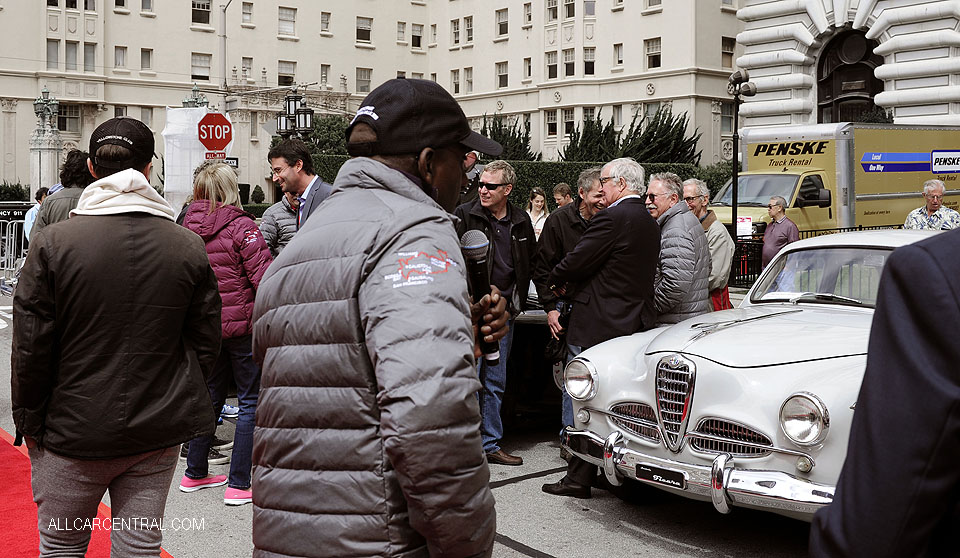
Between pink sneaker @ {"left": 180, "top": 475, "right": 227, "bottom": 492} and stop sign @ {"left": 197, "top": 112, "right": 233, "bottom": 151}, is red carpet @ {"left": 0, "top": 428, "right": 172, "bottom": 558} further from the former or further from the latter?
stop sign @ {"left": 197, "top": 112, "right": 233, "bottom": 151}

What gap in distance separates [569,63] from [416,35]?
18.0 metres

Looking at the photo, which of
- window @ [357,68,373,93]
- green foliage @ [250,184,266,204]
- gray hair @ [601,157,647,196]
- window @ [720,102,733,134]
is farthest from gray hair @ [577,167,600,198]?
window @ [357,68,373,93]

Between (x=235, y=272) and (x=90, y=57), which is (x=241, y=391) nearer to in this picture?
(x=235, y=272)

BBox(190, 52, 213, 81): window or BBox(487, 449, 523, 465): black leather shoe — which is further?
BBox(190, 52, 213, 81): window

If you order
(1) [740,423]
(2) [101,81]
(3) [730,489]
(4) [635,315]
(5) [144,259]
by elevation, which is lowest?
(3) [730,489]

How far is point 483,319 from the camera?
8.99 ft

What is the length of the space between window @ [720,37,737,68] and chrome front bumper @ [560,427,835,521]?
45.5 meters

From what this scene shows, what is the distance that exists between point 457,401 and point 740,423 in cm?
331

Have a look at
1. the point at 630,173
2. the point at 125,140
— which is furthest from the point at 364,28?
the point at 125,140

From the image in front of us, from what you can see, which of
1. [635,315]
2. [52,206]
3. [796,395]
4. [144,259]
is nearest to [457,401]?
[144,259]

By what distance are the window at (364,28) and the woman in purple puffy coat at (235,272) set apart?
62240 millimetres

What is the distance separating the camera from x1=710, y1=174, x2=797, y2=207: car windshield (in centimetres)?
2055

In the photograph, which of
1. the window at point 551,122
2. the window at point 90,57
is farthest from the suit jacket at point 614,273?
the window at point 90,57

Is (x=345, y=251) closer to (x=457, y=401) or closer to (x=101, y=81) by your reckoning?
(x=457, y=401)
